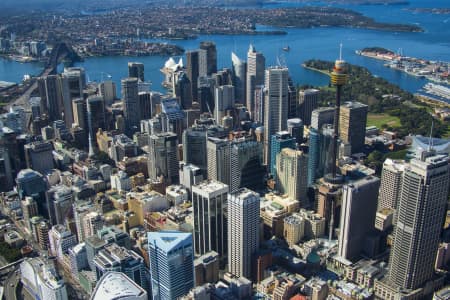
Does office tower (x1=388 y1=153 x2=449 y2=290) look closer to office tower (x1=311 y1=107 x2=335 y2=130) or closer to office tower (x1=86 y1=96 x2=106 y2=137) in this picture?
office tower (x1=311 y1=107 x2=335 y2=130)

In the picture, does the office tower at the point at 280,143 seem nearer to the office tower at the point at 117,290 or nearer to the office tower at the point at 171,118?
the office tower at the point at 171,118

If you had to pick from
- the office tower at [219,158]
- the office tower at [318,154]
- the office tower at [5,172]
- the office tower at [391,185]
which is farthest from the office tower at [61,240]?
the office tower at [391,185]

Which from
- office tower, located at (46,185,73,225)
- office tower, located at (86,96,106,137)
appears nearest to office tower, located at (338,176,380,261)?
office tower, located at (46,185,73,225)

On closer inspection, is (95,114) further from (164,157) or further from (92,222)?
(92,222)

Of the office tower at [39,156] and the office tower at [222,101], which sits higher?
the office tower at [222,101]

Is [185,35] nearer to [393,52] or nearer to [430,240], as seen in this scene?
[393,52]

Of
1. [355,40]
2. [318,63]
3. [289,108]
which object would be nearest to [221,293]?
[289,108]
